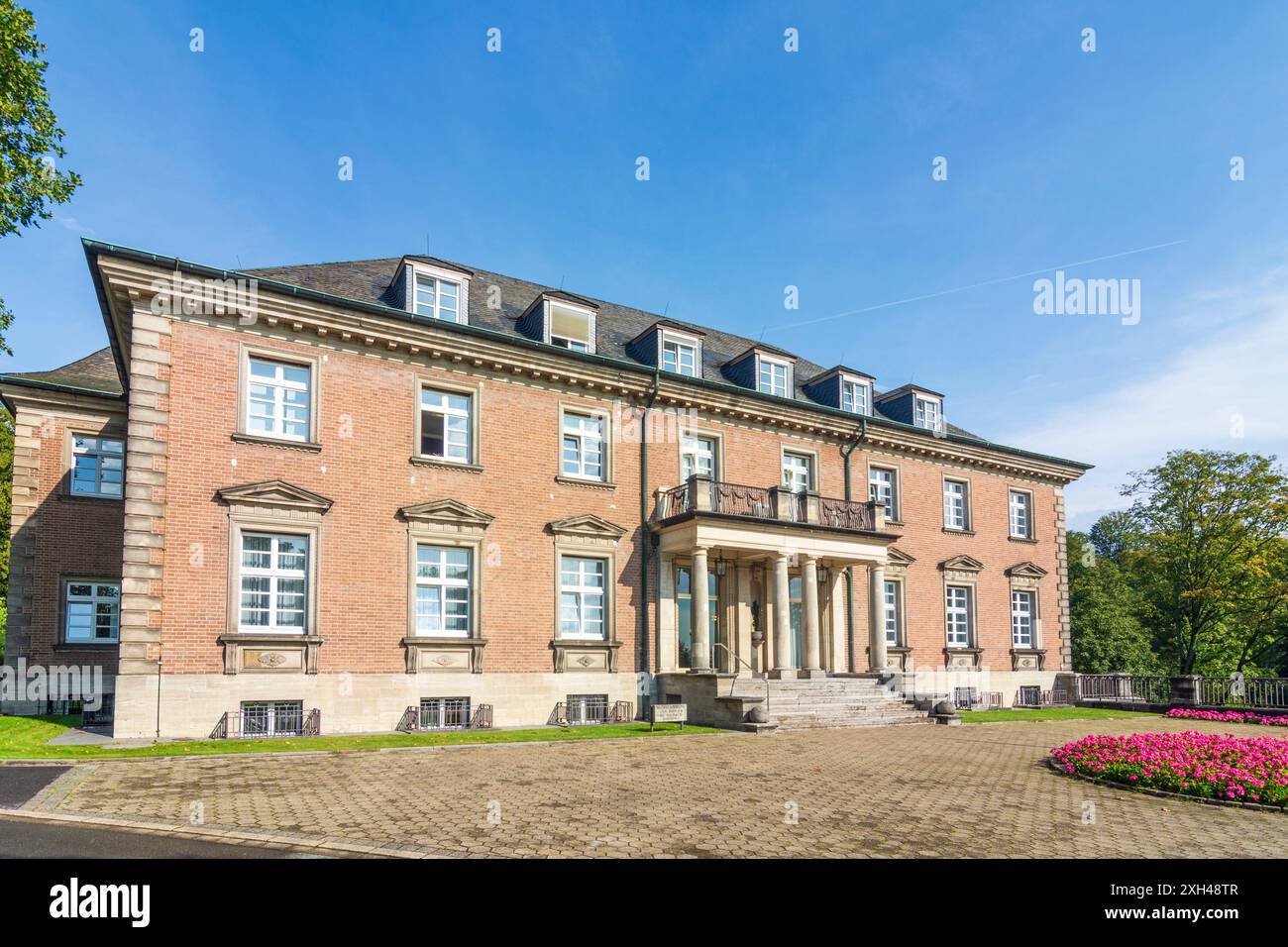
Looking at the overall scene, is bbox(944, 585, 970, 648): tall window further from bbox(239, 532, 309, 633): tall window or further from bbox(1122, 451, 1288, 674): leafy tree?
bbox(239, 532, 309, 633): tall window

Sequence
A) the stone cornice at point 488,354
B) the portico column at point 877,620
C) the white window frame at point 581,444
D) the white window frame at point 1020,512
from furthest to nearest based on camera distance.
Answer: the white window frame at point 1020,512
the portico column at point 877,620
the white window frame at point 581,444
the stone cornice at point 488,354

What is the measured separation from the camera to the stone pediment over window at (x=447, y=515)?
20.6 meters

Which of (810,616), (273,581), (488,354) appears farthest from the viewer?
(810,616)

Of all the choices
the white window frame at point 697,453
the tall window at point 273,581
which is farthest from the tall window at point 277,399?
the white window frame at point 697,453

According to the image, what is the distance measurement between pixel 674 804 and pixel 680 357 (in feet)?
58.1

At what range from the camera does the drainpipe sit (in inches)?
937

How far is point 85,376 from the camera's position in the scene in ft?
85.0

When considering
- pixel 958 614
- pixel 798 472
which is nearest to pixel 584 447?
pixel 798 472

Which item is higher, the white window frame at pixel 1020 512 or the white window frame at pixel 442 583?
the white window frame at pixel 1020 512

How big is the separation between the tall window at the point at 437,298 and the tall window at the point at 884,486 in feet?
50.9

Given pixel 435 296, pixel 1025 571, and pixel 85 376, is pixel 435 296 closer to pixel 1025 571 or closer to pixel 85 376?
pixel 85 376

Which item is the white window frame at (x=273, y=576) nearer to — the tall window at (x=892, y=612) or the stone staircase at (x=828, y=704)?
the stone staircase at (x=828, y=704)

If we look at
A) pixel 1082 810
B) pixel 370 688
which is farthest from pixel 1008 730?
pixel 370 688
